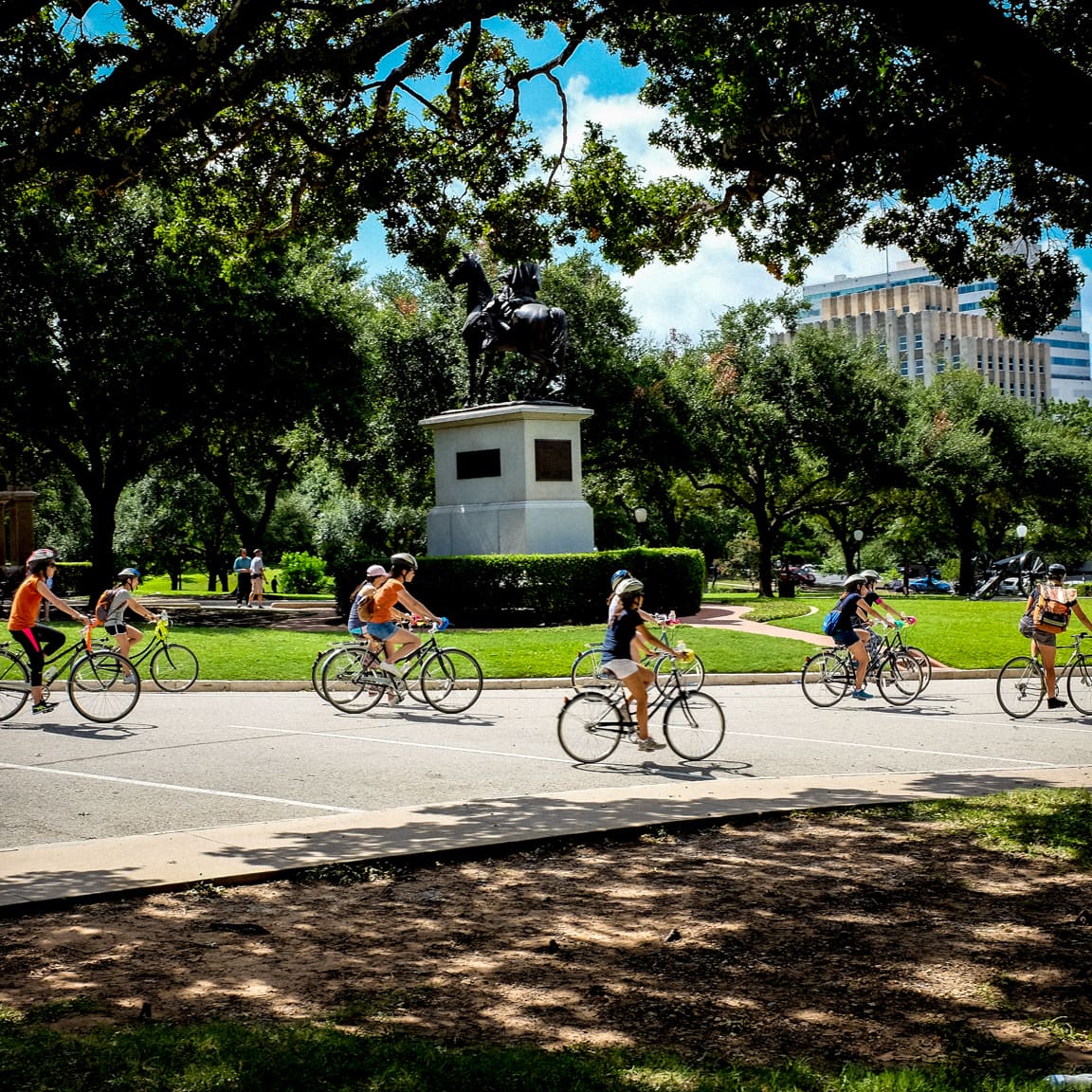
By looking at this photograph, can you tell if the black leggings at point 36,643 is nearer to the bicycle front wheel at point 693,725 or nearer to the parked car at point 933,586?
the bicycle front wheel at point 693,725

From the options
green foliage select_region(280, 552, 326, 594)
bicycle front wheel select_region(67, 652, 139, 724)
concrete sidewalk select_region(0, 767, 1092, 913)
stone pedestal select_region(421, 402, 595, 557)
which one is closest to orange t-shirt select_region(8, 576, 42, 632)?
bicycle front wheel select_region(67, 652, 139, 724)

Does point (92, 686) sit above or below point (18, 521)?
below

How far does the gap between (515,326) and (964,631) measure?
12.1 meters

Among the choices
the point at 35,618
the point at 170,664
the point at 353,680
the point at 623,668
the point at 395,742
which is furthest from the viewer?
the point at 170,664

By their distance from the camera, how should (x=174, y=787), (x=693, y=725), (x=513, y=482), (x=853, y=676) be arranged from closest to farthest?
1. (x=174, y=787)
2. (x=693, y=725)
3. (x=853, y=676)
4. (x=513, y=482)

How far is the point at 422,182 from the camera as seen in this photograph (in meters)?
14.6

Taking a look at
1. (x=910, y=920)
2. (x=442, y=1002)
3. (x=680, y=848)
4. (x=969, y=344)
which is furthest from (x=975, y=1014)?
(x=969, y=344)

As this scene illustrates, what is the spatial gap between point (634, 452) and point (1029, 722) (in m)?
27.2

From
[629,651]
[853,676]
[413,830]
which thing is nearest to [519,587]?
[853,676]

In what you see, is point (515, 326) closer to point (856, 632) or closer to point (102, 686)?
point (856, 632)

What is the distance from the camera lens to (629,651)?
37.0 ft

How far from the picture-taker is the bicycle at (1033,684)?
14.7m

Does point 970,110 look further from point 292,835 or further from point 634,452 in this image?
point 634,452

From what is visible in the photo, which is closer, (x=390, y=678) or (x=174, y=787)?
(x=174, y=787)
